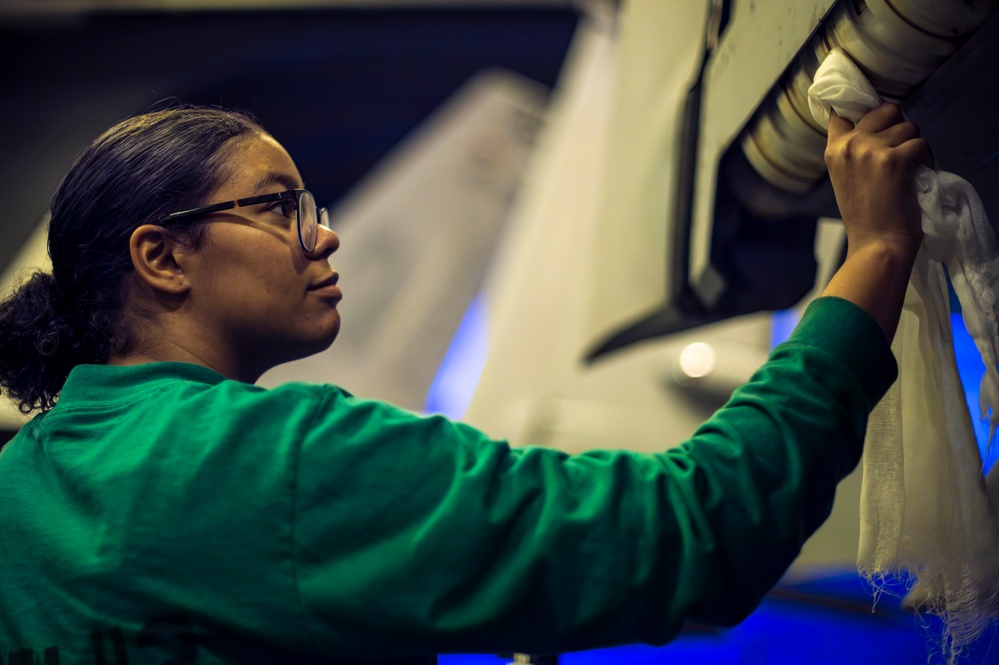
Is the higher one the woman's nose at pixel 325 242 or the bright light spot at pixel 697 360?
the bright light spot at pixel 697 360

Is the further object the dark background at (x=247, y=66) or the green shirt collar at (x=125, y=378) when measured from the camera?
the dark background at (x=247, y=66)

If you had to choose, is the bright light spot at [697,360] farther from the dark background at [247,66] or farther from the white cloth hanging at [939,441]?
the dark background at [247,66]

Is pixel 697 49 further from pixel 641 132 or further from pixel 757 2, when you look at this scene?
pixel 757 2

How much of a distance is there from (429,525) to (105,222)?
0.46m

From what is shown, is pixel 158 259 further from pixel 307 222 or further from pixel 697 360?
pixel 697 360

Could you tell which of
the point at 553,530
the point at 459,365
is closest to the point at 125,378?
the point at 553,530

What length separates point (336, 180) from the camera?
9.55 meters

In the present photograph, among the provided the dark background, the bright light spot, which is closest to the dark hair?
the bright light spot

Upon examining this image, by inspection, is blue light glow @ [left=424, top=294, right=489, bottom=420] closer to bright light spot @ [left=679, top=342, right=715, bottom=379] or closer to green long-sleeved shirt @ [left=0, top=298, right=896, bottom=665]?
bright light spot @ [left=679, top=342, right=715, bottom=379]

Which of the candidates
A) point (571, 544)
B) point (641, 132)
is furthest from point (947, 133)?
point (641, 132)

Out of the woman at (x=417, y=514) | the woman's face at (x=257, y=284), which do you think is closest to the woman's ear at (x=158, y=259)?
the woman's face at (x=257, y=284)

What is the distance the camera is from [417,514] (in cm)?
53

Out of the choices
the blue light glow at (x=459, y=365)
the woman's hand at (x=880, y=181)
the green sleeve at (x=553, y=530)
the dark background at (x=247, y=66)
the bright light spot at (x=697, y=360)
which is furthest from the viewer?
the dark background at (x=247, y=66)

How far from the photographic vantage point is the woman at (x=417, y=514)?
0.52 m
